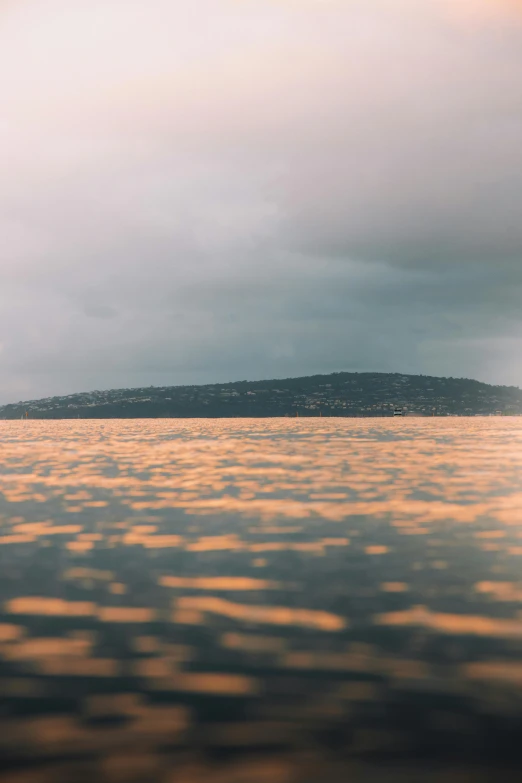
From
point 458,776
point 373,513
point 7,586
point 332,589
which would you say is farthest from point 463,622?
point 373,513

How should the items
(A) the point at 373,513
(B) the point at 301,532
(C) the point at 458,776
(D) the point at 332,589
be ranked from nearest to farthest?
(C) the point at 458,776, (D) the point at 332,589, (B) the point at 301,532, (A) the point at 373,513

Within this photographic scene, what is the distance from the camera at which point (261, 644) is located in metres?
12.4

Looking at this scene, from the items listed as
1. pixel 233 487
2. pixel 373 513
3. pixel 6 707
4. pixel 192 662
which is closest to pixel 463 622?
pixel 192 662

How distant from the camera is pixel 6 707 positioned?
970cm

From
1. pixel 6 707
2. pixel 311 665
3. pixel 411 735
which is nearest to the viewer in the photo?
pixel 411 735

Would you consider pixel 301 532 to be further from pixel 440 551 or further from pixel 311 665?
pixel 311 665

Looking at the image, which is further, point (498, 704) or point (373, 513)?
point (373, 513)

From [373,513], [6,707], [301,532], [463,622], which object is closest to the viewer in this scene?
[6,707]

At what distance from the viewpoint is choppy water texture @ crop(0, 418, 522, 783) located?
8.35 meters

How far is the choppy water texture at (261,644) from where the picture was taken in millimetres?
8352

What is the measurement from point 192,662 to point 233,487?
25924 millimetres

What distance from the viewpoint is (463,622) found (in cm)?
1364

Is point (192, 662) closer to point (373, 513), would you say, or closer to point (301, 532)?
point (301, 532)

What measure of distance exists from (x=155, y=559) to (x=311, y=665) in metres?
9.12
